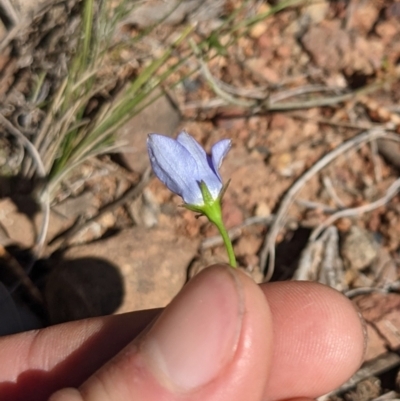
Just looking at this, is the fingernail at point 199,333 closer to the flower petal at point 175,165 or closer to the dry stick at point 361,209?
the flower petal at point 175,165

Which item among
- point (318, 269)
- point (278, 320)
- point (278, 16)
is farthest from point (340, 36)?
point (278, 320)

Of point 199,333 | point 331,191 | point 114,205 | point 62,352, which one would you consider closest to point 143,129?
point 114,205

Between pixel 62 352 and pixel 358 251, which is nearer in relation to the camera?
pixel 62 352

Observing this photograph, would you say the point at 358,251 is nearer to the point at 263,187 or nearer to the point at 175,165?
the point at 263,187

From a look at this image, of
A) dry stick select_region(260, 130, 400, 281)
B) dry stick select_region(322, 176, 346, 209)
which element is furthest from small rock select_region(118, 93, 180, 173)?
dry stick select_region(322, 176, 346, 209)

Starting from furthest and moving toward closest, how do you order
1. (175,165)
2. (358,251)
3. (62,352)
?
(358,251) → (62,352) → (175,165)

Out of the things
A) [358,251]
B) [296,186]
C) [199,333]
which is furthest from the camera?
[296,186]
